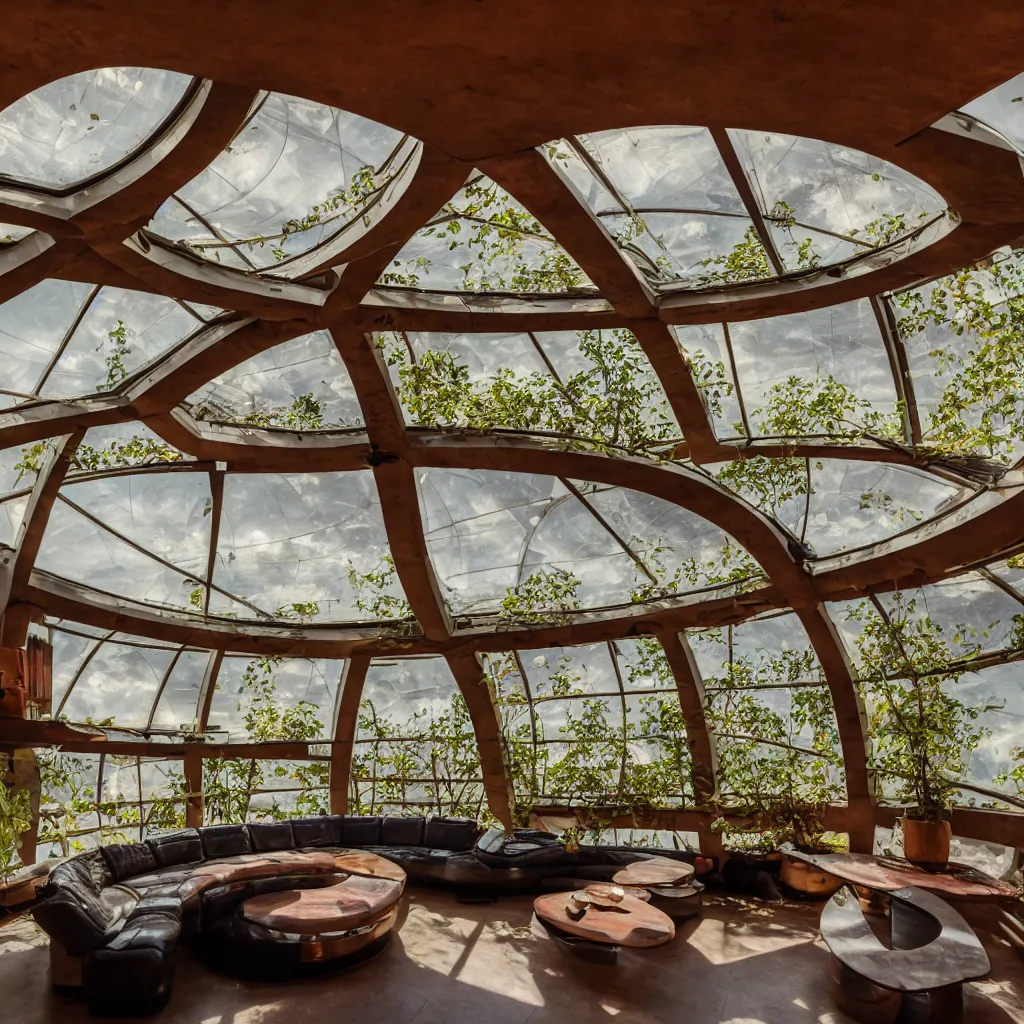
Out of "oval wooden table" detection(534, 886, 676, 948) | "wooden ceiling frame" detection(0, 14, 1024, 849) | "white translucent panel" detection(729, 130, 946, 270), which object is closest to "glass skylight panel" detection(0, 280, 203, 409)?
"wooden ceiling frame" detection(0, 14, 1024, 849)

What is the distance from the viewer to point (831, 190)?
316 inches

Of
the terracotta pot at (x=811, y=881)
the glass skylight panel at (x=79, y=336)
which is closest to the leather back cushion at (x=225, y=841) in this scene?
the glass skylight panel at (x=79, y=336)

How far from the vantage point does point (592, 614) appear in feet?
50.3

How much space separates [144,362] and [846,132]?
8624mm

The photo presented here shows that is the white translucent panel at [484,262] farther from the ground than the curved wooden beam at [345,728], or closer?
farther from the ground

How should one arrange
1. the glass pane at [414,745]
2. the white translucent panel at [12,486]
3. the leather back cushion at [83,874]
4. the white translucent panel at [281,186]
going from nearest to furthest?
the white translucent panel at [281,186] → the leather back cushion at [83,874] → the white translucent panel at [12,486] → the glass pane at [414,745]

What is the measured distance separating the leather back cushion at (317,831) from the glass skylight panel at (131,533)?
14.6 feet

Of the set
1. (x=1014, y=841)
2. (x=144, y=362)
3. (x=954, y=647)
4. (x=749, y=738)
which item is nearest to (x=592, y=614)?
(x=749, y=738)

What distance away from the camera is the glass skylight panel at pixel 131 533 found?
13.6m

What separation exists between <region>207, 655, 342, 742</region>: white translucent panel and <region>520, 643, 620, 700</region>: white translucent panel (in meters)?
3.89

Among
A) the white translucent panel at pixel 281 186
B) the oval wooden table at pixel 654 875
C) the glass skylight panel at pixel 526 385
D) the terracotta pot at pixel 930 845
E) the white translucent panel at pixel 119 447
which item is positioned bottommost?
the oval wooden table at pixel 654 875

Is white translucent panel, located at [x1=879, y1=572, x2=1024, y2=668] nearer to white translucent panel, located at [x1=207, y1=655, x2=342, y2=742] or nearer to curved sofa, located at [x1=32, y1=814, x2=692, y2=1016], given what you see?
curved sofa, located at [x1=32, y1=814, x2=692, y2=1016]

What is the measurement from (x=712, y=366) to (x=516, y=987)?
7.23 m

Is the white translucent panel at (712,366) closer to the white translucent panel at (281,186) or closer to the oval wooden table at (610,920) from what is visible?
the white translucent panel at (281,186)
